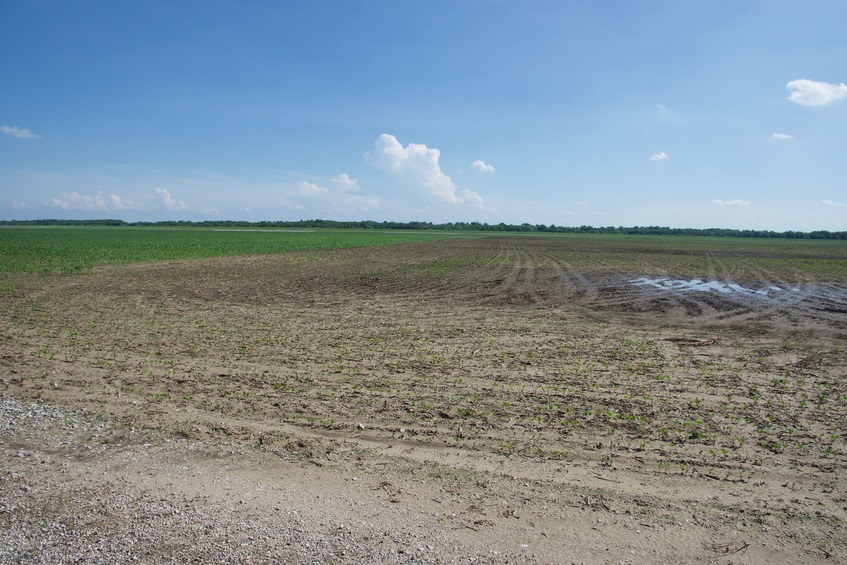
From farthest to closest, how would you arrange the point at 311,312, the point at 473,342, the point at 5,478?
the point at 311,312 → the point at 473,342 → the point at 5,478

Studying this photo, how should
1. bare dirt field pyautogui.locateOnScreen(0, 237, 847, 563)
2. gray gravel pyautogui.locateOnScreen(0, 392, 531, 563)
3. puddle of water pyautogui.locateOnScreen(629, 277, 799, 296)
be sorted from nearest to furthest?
gray gravel pyautogui.locateOnScreen(0, 392, 531, 563)
bare dirt field pyautogui.locateOnScreen(0, 237, 847, 563)
puddle of water pyautogui.locateOnScreen(629, 277, 799, 296)

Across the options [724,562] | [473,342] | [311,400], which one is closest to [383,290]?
[473,342]

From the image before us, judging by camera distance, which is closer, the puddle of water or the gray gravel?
the gray gravel

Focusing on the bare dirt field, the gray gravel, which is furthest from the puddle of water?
the gray gravel

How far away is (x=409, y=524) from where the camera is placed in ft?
15.5

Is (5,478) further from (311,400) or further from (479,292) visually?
(479,292)

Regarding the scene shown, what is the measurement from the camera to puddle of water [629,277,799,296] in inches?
885

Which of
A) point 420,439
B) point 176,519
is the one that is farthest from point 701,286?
point 176,519

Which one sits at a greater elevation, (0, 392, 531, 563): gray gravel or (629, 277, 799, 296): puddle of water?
(629, 277, 799, 296): puddle of water

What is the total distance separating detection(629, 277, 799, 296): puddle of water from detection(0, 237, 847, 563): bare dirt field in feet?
25.9

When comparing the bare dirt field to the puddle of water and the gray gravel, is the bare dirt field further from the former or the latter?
the puddle of water

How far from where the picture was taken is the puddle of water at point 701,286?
22.5 m

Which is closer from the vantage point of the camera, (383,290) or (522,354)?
(522,354)

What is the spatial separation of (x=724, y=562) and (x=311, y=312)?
1312 cm
